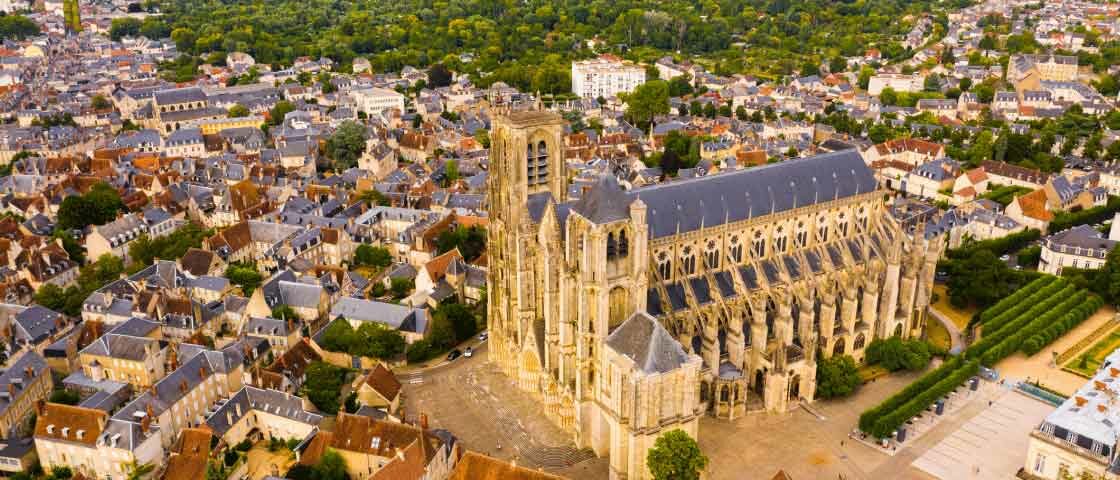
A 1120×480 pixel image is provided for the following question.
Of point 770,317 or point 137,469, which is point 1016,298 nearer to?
point 770,317

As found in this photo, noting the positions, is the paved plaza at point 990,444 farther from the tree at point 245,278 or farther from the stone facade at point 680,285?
the tree at point 245,278

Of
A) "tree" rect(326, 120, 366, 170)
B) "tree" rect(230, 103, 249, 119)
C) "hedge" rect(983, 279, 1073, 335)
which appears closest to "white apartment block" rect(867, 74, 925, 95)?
"hedge" rect(983, 279, 1073, 335)

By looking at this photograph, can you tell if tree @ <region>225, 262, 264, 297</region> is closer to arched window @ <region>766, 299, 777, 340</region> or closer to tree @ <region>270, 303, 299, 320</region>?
tree @ <region>270, 303, 299, 320</region>

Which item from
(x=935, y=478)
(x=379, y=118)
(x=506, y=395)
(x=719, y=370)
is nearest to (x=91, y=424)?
(x=506, y=395)

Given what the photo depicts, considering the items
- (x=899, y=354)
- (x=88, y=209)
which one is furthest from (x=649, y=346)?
(x=88, y=209)

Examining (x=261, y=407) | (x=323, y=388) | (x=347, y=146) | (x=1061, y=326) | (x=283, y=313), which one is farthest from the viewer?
(x=347, y=146)

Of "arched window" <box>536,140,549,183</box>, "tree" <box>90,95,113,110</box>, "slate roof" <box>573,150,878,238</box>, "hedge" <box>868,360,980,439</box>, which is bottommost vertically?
"hedge" <box>868,360,980,439</box>
